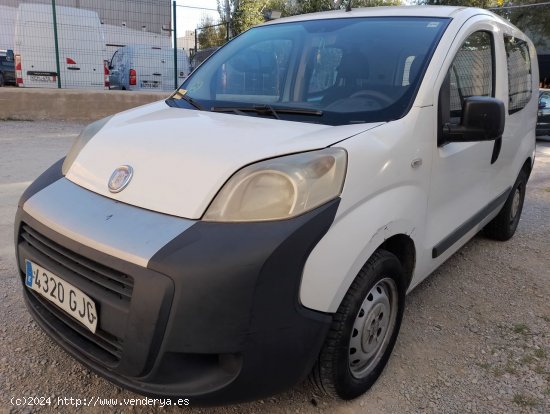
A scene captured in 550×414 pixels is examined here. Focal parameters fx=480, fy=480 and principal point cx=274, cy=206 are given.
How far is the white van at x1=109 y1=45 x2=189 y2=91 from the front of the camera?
1180 cm

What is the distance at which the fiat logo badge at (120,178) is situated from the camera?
5.98ft

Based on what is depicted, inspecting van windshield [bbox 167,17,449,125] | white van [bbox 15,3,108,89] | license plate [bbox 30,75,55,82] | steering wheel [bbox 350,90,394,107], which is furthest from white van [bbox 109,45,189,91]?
steering wheel [bbox 350,90,394,107]

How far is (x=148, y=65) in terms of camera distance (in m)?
12.2

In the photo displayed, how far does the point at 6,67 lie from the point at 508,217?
15.9 m

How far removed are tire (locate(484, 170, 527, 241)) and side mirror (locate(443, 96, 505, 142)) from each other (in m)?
1.83

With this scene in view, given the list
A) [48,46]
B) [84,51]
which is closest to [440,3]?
[84,51]

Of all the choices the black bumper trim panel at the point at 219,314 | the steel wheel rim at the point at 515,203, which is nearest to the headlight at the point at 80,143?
the black bumper trim panel at the point at 219,314

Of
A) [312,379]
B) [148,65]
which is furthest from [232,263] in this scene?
[148,65]

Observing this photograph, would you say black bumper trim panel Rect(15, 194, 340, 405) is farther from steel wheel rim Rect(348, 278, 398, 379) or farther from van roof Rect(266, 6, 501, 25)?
van roof Rect(266, 6, 501, 25)

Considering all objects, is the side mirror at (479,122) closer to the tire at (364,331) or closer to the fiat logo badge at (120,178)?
the tire at (364,331)

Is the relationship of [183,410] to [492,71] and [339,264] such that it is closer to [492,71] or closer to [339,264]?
[339,264]

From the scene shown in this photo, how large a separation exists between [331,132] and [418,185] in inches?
21.3

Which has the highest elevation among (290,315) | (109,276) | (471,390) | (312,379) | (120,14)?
(120,14)

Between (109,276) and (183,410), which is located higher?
(109,276)
